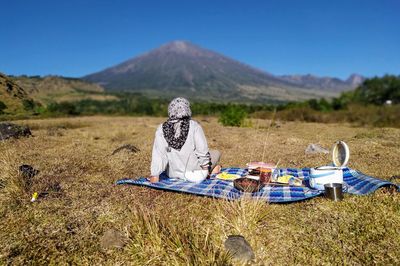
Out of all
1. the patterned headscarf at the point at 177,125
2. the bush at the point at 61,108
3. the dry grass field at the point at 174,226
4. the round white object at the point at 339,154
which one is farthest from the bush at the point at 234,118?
the bush at the point at 61,108

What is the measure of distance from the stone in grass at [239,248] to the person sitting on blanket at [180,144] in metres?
1.90

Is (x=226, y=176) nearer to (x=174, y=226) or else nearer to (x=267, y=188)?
(x=267, y=188)

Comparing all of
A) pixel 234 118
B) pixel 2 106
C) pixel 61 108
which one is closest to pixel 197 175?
pixel 2 106

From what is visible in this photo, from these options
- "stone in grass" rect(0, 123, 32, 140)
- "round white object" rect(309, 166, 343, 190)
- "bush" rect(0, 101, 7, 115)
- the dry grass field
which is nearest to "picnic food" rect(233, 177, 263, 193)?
the dry grass field

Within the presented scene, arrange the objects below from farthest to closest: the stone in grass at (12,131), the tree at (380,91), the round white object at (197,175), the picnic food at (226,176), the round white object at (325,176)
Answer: the tree at (380,91) → the stone in grass at (12,131) → the picnic food at (226,176) → the round white object at (197,175) → the round white object at (325,176)

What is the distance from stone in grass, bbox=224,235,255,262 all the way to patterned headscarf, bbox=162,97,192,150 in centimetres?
202

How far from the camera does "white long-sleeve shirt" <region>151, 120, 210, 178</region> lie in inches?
206

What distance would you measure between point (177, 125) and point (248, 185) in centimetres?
138

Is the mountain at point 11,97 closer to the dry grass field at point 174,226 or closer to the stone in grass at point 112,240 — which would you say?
the dry grass field at point 174,226

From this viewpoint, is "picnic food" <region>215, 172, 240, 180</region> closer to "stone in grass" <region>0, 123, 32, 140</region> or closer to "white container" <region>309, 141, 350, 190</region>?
"white container" <region>309, 141, 350, 190</region>

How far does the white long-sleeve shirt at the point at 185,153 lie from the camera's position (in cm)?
522

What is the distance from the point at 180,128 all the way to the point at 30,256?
8.49 ft

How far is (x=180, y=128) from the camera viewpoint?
204 inches

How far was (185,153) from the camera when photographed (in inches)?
208
